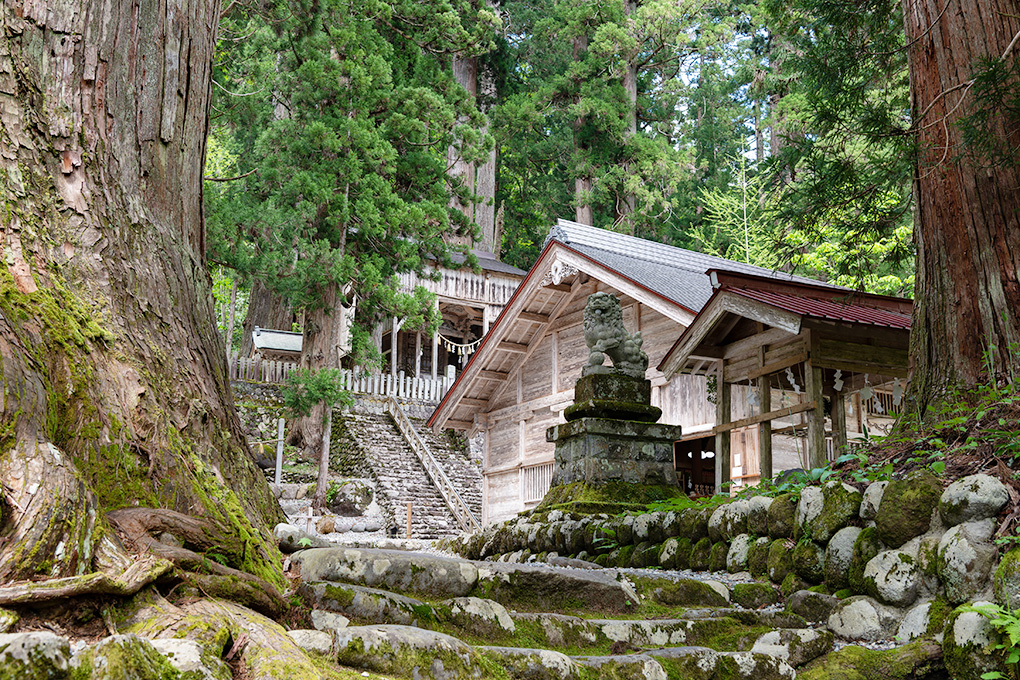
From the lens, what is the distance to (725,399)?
33.9ft

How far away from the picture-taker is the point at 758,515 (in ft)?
18.4

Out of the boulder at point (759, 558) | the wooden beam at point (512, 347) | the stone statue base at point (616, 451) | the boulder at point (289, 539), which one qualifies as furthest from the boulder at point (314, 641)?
the wooden beam at point (512, 347)

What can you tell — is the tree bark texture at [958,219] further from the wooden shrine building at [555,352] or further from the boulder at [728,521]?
the wooden shrine building at [555,352]

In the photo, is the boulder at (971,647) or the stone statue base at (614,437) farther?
the stone statue base at (614,437)

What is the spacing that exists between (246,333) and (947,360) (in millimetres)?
24613

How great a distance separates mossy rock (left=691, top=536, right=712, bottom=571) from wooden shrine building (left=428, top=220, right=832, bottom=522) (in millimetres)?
6853

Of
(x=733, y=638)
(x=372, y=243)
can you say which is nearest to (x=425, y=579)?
(x=733, y=638)

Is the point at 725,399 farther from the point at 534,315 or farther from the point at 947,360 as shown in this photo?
the point at 534,315

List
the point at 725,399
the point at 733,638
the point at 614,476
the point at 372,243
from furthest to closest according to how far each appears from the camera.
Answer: the point at 372,243, the point at 725,399, the point at 614,476, the point at 733,638

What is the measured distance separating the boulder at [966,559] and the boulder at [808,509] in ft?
3.02

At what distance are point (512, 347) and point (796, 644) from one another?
492 inches

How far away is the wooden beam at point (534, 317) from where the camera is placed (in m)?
15.8

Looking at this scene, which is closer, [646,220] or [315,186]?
[315,186]

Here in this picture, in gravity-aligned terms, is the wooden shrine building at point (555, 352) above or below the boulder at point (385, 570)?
above
